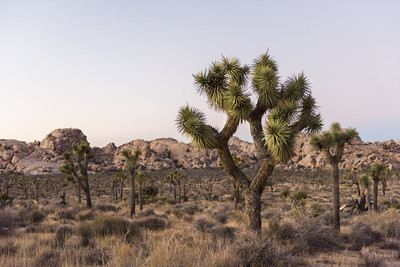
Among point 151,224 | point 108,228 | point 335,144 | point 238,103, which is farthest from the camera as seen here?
point 335,144

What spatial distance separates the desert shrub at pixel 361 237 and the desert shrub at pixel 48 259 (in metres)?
8.58

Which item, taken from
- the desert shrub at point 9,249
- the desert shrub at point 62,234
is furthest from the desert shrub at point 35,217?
the desert shrub at point 9,249

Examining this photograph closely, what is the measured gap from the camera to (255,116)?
396 inches

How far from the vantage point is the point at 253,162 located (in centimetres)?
9819

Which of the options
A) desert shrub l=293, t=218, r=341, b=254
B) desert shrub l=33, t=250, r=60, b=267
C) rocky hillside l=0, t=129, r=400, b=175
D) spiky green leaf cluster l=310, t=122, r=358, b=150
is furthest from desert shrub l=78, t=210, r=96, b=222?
rocky hillside l=0, t=129, r=400, b=175

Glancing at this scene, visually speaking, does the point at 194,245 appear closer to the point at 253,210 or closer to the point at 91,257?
the point at 91,257

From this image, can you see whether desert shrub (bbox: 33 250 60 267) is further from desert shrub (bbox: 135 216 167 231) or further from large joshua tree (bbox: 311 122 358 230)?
large joshua tree (bbox: 311 122 358 230)

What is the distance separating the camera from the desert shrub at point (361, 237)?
8.98 m

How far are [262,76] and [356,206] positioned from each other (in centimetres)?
1572

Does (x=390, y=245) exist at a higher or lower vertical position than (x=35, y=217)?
higher

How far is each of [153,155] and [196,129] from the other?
319 feet

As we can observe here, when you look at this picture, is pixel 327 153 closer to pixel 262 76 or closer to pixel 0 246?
pixel 262 76

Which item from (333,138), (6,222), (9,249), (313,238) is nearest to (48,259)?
(9,249)

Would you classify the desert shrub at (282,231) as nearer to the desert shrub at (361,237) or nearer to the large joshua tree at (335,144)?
the desert shrub at (361,237)
